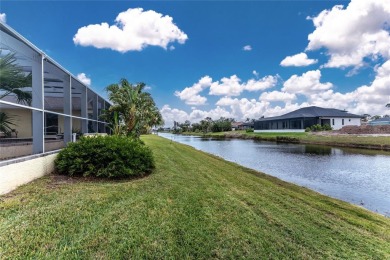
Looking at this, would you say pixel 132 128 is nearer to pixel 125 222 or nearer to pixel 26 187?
pixel 26 187

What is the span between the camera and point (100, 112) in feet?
54.9

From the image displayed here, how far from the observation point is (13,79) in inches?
270

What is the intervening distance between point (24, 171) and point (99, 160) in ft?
6.02

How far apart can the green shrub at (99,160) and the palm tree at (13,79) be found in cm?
225

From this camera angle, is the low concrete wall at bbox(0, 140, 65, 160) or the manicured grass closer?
the manicured grass

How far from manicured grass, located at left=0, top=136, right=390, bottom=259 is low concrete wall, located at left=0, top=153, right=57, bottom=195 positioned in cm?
22

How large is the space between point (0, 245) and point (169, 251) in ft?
7.45

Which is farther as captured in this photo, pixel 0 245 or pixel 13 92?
pixel 13 92

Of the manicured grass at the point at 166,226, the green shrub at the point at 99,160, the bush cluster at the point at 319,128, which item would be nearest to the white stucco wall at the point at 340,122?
the bush cluster at the point at 319,128

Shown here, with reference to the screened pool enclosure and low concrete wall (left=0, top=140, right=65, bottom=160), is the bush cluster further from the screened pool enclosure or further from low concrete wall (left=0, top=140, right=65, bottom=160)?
low concrete wall (left=0, top=140, right=65, bottom=160)

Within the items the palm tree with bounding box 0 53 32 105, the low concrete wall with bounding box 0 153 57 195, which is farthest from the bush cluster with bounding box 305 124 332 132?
the palm tree with bounding box 0 53 32 105

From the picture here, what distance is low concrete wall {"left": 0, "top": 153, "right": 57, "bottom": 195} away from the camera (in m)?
4.76

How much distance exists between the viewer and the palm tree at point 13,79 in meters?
6.20

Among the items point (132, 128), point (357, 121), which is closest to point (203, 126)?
point (357, 121)
